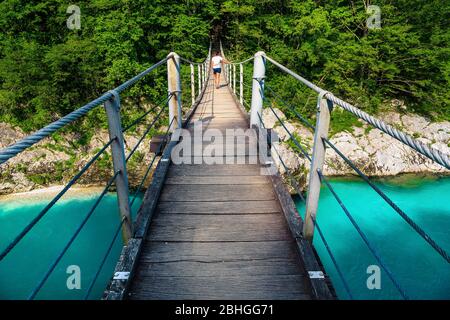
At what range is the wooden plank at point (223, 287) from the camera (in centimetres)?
173

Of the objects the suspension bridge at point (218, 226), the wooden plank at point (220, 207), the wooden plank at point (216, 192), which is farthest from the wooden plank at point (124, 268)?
the wooden plank at point (216, 192)

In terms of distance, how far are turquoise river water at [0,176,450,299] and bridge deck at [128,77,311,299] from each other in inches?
274

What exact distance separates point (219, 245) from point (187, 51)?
14.4 metres

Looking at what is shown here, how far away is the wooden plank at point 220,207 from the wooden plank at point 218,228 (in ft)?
0.22

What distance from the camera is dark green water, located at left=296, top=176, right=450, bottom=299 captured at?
27.1 ft

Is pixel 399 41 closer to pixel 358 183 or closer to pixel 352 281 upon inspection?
pixel 358 183

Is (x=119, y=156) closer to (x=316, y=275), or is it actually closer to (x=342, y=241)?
(x=316, y=275)

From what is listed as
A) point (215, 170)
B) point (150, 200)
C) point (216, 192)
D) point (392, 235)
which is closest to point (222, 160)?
point (215, 170)

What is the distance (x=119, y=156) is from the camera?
1916mm

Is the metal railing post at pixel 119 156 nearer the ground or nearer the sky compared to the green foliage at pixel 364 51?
nearer the ground

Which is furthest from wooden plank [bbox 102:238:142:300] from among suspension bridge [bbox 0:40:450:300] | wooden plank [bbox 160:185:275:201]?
wooden plank [bbox 160:185:275:201]

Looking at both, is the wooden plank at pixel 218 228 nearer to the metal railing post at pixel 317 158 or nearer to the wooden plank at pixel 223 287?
A: the metal railing post at pixel 317 158

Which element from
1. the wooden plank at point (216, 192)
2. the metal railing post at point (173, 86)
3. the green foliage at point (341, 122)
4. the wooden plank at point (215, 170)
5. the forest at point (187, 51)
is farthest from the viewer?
the green foliage at point (341, 122)
